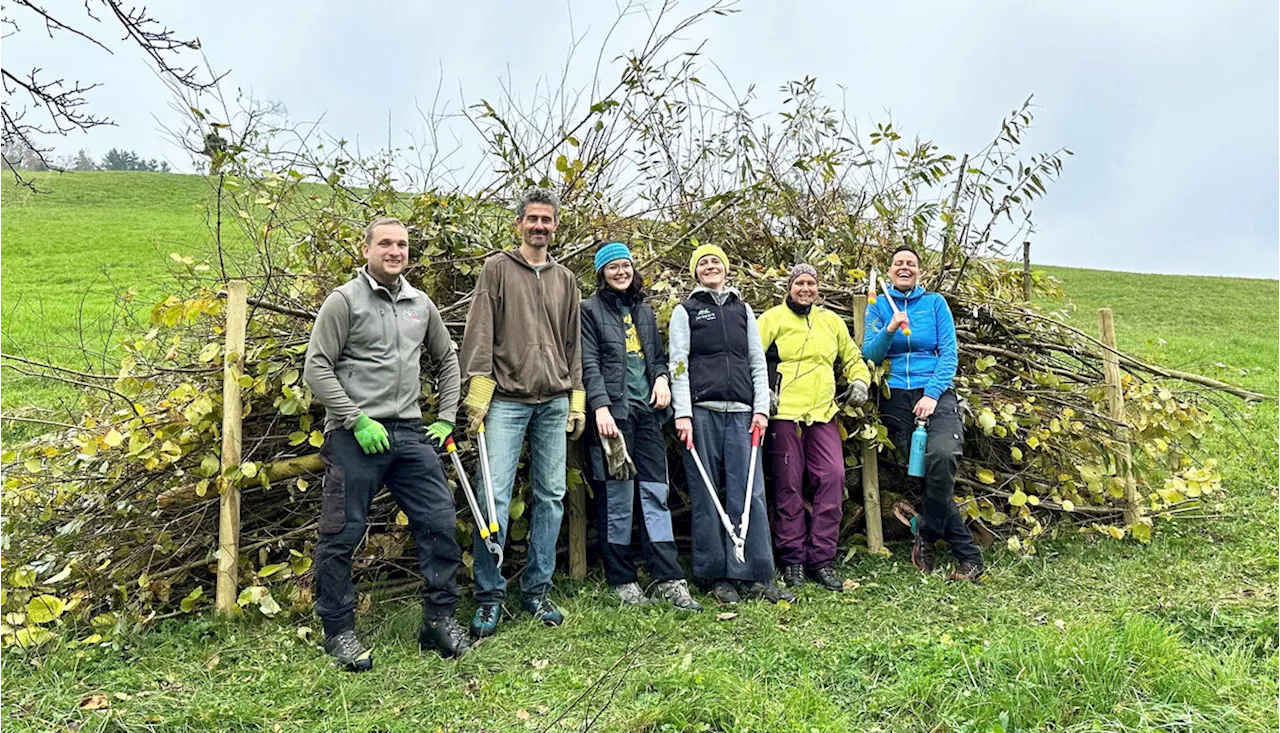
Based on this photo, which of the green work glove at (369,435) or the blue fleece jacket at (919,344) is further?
the blue fleece jacket at (919,344)

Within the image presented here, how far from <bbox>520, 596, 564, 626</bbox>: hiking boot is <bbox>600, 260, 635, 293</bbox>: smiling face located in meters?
1.68

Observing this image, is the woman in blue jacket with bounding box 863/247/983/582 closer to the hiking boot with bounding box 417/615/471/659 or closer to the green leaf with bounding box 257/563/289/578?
the hiking boot with bounding box 417/615/471/659

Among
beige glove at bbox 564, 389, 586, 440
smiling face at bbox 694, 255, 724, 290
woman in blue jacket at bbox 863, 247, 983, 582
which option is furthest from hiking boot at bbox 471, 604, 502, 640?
woman in blue jacket at bbox 863, 247, 983, 582

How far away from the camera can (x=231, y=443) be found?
13.3 ft

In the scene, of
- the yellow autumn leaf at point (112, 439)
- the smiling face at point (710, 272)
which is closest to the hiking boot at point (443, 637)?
the yellow autumn leaf at point (112, 439)

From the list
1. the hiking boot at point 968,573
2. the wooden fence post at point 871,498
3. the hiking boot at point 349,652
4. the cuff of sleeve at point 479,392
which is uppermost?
the cuff of sleeve at point 479,392

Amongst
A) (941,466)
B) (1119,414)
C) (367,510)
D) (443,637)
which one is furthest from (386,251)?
(1119,414)

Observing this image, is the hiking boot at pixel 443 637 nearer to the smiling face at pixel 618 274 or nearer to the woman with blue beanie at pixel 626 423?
the woman with blue beanie at pixel 626 423

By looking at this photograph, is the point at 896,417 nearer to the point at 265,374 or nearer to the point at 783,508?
the point at 783,508

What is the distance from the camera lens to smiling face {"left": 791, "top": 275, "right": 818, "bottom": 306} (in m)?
4.76

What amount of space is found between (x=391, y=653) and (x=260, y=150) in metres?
2.97

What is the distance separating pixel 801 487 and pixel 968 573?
1034mm

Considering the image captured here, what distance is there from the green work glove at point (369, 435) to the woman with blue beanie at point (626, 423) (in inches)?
45.2

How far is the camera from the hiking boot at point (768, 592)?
4.36 m
